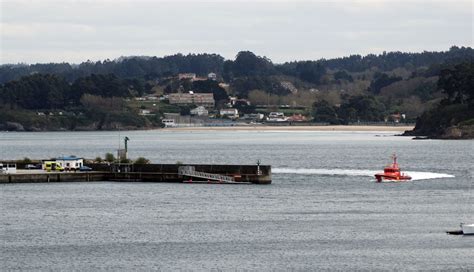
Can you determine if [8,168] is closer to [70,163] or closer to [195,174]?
[70,163]

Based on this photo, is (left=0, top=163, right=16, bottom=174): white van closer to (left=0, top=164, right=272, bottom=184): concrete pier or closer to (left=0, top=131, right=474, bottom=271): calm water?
(left=0, top=164, right=272, bottom=184): concrete pier

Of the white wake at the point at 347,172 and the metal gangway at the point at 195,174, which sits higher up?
the metal gangway at the point at 195,174

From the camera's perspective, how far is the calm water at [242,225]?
59.4 meters

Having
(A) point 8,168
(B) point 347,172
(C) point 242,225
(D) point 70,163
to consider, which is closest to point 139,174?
(D) point 70,163

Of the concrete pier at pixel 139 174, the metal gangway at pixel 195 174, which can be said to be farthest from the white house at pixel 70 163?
the metal gangway at pixel 195 174

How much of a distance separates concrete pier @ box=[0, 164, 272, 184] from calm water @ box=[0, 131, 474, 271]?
1.16 meters

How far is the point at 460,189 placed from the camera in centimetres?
9956

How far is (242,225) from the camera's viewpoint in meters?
73.1

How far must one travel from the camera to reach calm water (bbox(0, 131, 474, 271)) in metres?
59.4

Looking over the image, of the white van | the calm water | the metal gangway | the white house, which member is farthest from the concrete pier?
the white house

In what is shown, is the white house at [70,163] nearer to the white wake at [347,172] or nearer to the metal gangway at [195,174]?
the metal gangway at [195,174]

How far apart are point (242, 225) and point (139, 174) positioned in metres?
34.8

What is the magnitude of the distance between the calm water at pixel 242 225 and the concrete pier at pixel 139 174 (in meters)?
1.16

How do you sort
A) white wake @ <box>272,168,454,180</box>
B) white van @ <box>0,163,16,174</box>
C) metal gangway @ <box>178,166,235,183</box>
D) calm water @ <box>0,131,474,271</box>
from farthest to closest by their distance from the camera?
white wake @ <box>272,168,454,180</box>
white van @ <box>0,163,16,174</box>
metal gangway @ <box>178,166,235,183</box>
calm water @ <box>0,131,474,271</box>
